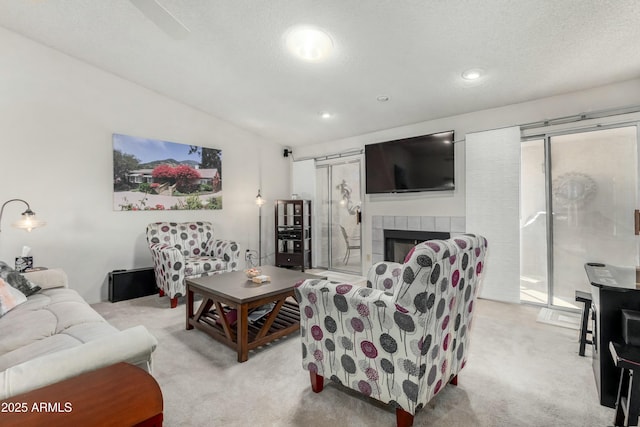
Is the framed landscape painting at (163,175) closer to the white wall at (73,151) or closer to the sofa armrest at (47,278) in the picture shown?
the white wall at (73,151)

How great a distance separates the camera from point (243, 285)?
2676mm

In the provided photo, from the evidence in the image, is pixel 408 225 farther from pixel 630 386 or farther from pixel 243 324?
pixel 630 386

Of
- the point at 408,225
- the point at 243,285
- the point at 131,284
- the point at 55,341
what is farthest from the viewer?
the point at 408,225

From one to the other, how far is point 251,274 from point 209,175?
8.32ft

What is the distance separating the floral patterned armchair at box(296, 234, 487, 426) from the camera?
1367mm

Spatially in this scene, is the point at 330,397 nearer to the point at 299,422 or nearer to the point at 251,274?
the point at 299,422

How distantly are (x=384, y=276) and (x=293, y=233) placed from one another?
3.44 metres

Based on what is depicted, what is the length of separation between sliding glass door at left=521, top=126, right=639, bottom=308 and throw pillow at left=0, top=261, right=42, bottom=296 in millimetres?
4742

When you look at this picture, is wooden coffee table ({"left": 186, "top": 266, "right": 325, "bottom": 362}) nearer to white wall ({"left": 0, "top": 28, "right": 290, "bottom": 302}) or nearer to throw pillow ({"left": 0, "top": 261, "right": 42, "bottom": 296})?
throw pillow ({"left": 0, "top": 261, "right": 42, "bottom": 296})

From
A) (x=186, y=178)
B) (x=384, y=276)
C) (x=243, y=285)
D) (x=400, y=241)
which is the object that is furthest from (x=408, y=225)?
(x=186, y=178)

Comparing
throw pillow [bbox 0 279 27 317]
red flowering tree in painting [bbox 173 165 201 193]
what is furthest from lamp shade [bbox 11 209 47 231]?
red flowering tree in painting [bbox 173 165 201 193]

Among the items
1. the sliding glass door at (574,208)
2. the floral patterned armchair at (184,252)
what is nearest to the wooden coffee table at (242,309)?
the floral patterned armchair at (184,252)

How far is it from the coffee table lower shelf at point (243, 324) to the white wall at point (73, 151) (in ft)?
5.98

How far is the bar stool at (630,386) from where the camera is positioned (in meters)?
1.38
